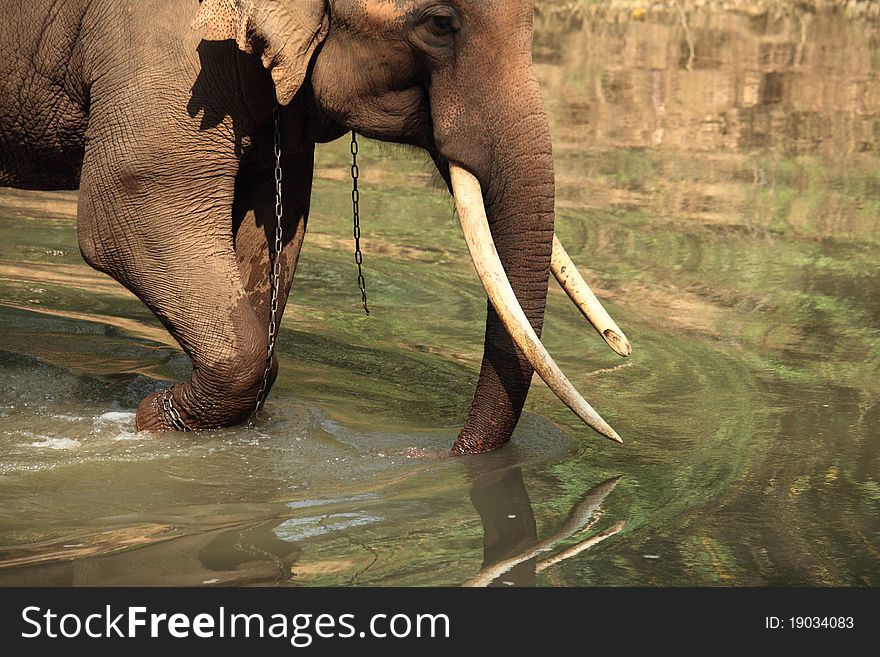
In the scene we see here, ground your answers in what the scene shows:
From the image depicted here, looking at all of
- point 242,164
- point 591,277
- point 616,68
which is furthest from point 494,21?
point 616,68

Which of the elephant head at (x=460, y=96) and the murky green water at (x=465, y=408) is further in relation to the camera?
the elephant head at (x=460, y=96)

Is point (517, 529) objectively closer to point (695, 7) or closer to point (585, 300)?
point (585, 300)

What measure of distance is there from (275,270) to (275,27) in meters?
1.17

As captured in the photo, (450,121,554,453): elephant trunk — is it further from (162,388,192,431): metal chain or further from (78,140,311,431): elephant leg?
(162,388,192,431): metal chain

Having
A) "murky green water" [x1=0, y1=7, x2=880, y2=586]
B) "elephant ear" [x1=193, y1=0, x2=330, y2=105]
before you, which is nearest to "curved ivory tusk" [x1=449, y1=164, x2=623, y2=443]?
"murky green water" [x1=0, y1=7, x2=880, y2=586]

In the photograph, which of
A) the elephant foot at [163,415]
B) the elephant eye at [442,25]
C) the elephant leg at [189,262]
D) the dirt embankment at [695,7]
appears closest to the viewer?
the elephant eye at [442,25]

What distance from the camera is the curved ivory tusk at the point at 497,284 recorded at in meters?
5.39

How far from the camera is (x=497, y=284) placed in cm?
539

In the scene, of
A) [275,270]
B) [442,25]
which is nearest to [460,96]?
[442,25]

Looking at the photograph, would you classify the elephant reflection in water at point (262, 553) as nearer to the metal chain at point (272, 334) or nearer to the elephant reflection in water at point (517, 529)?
the elephant reflection in water at point (517, 529)

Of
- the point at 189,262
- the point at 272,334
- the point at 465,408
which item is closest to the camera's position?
the point at 189,262

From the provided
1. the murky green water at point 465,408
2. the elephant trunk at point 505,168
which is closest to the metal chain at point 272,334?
the murky green water at point 465,408

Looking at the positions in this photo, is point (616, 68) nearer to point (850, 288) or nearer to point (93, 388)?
point (850, 288)

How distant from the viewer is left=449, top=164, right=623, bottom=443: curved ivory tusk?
17.7 ft
